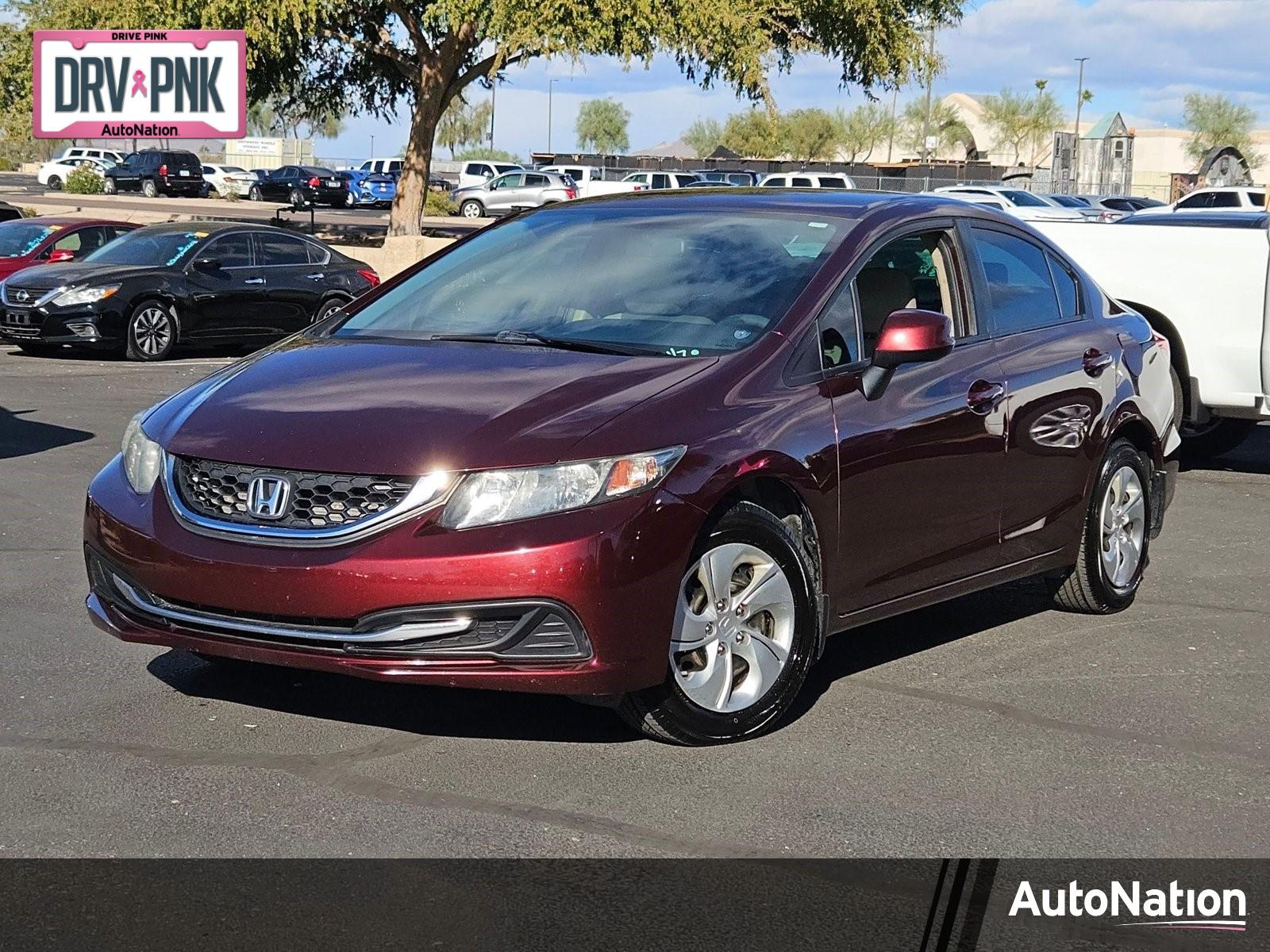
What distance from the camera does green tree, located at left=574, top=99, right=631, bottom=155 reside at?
169 meters

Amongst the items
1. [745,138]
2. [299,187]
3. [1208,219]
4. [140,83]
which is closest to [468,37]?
[140,83]

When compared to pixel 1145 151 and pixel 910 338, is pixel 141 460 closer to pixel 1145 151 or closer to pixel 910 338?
pixel 910 338

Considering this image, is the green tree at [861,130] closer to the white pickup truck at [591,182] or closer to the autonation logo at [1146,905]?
the white pickup truck at [591,182]

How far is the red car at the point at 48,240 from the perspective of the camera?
20.8 m

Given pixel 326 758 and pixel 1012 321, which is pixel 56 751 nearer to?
pixel 326 758

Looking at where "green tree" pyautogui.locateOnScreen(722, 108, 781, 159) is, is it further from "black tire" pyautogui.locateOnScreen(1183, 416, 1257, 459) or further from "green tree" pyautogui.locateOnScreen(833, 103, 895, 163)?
"black tire" pyautogui.locateOnScreen(1183, 416, 1257, 459)

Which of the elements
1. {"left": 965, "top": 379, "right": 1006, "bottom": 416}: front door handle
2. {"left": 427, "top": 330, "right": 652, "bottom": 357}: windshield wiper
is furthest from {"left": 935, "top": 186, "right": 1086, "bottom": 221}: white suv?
{"left": 427, "top": 330, "right": 652, "bottom": 357}: windshield wiper

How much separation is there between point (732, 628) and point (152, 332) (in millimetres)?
13996

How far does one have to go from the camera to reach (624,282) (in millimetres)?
6105

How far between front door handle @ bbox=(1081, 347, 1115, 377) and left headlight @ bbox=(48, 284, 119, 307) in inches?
500

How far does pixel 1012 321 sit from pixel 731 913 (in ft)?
11.4

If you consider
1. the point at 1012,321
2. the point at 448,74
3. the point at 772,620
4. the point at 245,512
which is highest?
the point at 448,74

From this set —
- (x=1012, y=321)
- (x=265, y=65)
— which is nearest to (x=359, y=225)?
(x=265, y=65)

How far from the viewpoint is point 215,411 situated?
211 inches
